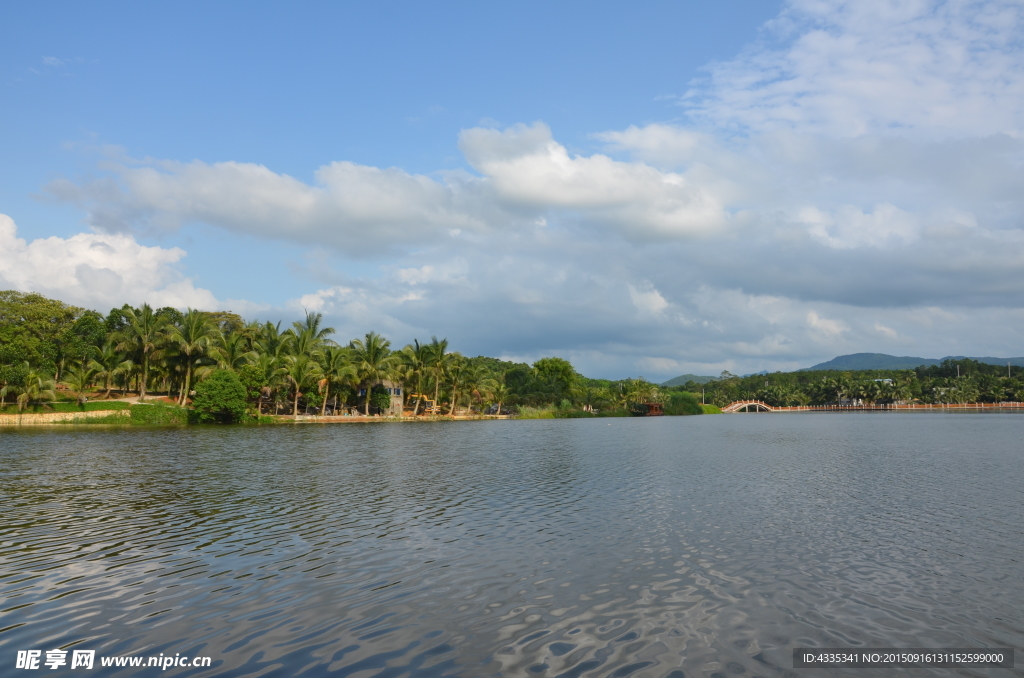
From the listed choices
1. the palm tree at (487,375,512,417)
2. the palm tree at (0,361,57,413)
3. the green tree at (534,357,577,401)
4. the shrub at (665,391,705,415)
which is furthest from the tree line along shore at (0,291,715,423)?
the shrub at (665,391,705,415)

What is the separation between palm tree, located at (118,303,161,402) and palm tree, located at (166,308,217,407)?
1.76m

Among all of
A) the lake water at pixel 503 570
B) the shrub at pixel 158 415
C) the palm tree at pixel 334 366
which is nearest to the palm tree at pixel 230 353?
the shrub at pixel 158 415

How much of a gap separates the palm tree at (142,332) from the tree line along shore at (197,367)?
0.39ft

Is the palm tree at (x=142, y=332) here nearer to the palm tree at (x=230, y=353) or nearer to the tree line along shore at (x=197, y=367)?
the tree line along shore at (x=197, y=367)

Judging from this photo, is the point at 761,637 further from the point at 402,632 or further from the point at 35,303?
the point at 35,303

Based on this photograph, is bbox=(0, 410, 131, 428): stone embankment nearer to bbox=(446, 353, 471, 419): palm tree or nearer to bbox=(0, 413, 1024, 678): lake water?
bbox=(0, 413, 1024, 678): lake water

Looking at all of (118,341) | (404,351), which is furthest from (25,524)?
(404,351)

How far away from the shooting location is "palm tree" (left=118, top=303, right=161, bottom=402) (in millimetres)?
71125

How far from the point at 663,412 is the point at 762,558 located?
14468 centimetres

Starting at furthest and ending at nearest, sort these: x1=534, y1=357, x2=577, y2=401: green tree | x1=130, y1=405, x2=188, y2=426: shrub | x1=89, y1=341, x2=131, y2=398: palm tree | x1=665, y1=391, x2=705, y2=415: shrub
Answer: x1=665, y1=391, x2=705, y2=415: shrub, x1=534, y1=357, x2=577, y2=401: green tree, x1=89, y1=341, x2=131, y2=398: palm tree, x1=130, y1=405, x2=188, y2=426: shrub

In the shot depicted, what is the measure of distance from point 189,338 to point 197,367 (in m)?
6.31

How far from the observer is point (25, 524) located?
52.4 ft

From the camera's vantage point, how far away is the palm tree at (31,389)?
2419 inches

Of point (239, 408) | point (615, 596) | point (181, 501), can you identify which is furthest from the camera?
point (239, 408)
